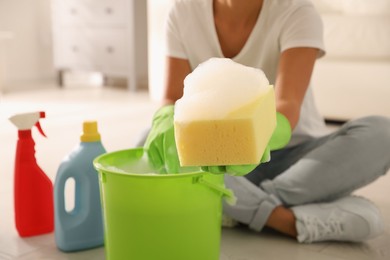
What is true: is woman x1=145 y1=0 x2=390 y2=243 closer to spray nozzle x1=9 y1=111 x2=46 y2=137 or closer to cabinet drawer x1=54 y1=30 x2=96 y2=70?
spray nozzle x1=9 y1=111 x2=46 y2=137

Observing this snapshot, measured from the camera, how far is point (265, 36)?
1.08 meters

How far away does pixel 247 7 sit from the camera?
1.09 m

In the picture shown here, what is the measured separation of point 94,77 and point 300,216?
2961mm

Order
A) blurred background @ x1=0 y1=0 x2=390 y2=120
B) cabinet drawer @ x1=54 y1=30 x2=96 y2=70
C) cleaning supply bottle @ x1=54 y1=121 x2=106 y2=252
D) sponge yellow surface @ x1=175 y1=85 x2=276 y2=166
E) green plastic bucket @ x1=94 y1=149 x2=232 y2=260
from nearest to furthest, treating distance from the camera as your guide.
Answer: sponge yellow surface @ x1=175 y1=85 x2=276 y2=166 < green plastic bucket @ x1=94 y1=149 x2=232 y2=260 < cleaning supply bottle @ x1=54 y1=121 x2=106 y2=252 < blurred background @ x1=0 y1=0 x2=390 y2=120 < cabinet drawer @ x1=54 y1=30 x2=96 y2=70

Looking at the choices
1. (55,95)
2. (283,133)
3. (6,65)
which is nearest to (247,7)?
(283,133)

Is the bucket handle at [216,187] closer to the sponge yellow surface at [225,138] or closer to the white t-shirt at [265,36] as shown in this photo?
the sponge yellow surface at [225,138]

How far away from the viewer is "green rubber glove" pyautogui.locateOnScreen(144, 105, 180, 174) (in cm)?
81

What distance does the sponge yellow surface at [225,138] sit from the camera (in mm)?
550

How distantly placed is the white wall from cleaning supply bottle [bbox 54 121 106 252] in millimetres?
2494

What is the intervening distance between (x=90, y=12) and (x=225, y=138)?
9.63 ft

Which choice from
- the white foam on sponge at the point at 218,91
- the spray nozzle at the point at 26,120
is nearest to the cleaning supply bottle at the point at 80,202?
the spray nozzle at the point at 26,120

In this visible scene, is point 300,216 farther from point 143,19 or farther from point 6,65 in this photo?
point 6,65

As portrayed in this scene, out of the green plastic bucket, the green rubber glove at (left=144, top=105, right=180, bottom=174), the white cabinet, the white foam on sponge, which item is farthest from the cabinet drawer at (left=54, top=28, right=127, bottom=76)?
the white foam on sponge

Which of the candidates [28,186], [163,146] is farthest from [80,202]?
[163,146]
